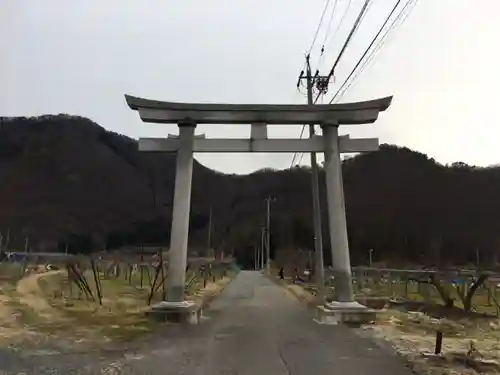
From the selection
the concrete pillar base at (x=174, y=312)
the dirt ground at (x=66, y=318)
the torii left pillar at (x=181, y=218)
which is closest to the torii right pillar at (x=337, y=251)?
the concrete pillar base at (x=174, y=312)

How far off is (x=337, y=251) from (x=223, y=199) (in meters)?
75.2

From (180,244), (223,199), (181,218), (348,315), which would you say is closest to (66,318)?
(180,244)

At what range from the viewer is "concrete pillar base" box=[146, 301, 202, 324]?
13.6 metres

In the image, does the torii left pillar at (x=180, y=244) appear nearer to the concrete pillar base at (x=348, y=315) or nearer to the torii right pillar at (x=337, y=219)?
the concrete pillar base at (x=348, y=315)

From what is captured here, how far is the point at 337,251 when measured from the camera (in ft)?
47.3

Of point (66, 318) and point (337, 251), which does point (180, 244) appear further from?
point (337, 251)

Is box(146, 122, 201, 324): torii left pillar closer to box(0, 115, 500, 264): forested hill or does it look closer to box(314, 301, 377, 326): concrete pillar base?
box(314, 301, 377, 326): concrete pillar base

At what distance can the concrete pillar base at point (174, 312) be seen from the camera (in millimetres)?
13562

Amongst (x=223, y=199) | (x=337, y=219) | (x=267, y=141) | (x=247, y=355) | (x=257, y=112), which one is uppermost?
(x=223, y=199)

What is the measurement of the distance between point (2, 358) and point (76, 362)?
1342 mm

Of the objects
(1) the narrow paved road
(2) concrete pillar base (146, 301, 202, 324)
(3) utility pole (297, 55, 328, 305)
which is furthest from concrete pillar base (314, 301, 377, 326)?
(3) utility pole (297, 55, 328, 305)

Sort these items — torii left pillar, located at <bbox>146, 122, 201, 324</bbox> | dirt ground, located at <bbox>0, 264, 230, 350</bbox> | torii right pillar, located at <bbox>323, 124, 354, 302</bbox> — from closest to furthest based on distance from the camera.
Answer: dirt ground, located at <bbox>0, 264, 230, 350</bbox> < torii left pillar, located at <bbox>146, 122, 201, 324</bbox> < torii right pillar, located at <bbox>323, 124, 354, 302</bbox>

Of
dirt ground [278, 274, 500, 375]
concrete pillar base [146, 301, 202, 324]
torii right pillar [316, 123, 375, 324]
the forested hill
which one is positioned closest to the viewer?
dirt ground [278, 274, 500, 375]

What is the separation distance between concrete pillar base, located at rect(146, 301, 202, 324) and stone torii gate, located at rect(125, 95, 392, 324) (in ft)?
4.40
